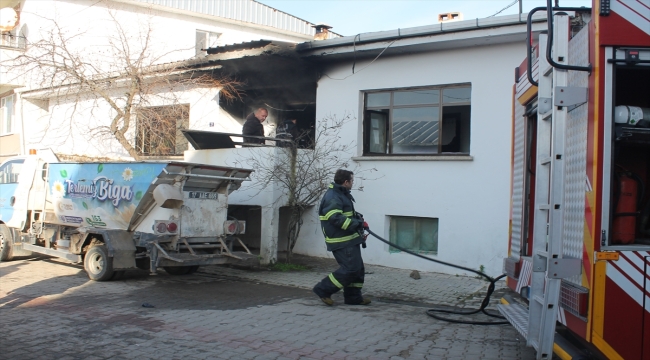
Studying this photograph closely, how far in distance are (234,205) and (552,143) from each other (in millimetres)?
9106

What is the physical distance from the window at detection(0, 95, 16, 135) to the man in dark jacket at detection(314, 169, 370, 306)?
19.0 metres

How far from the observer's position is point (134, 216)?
9.45m

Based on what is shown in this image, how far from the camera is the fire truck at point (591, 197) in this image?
3854mm

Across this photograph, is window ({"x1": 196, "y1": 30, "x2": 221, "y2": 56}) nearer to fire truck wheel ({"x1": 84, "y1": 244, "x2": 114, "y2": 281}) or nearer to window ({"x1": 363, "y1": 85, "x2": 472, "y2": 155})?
window ({"x1": 363, "y1": 85, "x2": 472, "y2": 155})

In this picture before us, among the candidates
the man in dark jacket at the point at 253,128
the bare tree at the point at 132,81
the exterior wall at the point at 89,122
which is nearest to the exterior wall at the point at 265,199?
the man in dark jacket at the point at 253,128

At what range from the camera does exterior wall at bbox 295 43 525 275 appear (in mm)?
10281

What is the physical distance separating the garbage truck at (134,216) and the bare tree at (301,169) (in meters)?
1.12

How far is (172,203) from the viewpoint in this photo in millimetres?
9258

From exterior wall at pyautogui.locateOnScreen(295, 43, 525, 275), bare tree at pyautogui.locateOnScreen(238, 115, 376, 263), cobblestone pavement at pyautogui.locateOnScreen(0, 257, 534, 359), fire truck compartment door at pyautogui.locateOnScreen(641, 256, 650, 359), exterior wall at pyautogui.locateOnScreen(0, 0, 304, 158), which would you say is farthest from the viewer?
exterior wall at pyautogui.locateOnScreen(0, 0, 304, 158)

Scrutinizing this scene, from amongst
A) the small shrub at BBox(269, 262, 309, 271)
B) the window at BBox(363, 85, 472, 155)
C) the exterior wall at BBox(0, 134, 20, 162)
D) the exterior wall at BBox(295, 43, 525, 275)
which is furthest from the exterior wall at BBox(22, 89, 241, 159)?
the small shrub at BBox(269, 262, 309, 271)

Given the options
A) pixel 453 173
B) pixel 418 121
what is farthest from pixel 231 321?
pixel 418 121

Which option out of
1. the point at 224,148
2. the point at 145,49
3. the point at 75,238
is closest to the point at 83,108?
the point at 145,49

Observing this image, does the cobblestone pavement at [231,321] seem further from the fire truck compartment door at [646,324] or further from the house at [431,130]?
the fire truck compartment door at [646,324]

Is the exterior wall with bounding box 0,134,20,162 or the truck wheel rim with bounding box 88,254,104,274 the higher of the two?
the exterior wall with bounding box 0,134,20,162
